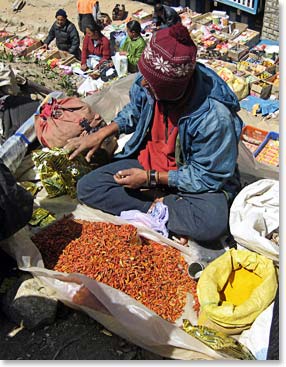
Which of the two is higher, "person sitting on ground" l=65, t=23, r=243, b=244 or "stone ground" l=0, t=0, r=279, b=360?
"person sitting on ground" l=65, t=23, r=243, b=244

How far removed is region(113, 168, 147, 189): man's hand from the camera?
335cm

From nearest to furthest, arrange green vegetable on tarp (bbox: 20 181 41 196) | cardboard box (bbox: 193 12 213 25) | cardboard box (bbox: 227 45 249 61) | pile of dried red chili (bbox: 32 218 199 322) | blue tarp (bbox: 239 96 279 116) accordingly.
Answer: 1. pile of dried red chili (bbox: 32 218 199 322)
2. green vegetable on tarp (bbox: 20 181 41 196)
3. blue tarp (bbox: 239 96 279 116)
4. cardboard box (bbox: 227 45 249 61)
5. cardboard box (bbox: 193 12 213 25)

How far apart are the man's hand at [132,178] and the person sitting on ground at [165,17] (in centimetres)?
378

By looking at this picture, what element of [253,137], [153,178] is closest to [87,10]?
[253,137]

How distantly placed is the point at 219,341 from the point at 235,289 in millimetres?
518

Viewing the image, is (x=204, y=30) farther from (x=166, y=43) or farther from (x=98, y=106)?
(x=166, y=43)

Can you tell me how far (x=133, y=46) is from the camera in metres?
6.33

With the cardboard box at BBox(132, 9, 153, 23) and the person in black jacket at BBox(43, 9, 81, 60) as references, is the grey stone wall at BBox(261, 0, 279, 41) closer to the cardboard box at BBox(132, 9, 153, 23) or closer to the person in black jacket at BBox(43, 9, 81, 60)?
the cardboard box at BBox(132, 9, 153, 23)

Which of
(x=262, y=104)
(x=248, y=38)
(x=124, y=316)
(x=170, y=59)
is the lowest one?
(x=262, y=104)

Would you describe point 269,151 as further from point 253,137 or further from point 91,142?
point 91,142

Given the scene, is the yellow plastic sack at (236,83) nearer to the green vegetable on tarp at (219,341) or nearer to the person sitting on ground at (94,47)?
the person sitting on ground at (94,47)

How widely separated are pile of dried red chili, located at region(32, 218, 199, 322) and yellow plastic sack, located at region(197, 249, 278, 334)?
189 millimetres

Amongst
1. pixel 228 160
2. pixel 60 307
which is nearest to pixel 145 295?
pixel 60 307

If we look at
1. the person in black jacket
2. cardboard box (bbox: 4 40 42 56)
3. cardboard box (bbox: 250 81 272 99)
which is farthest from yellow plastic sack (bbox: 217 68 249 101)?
cardboard box (bbox: 4 40 42 56)
